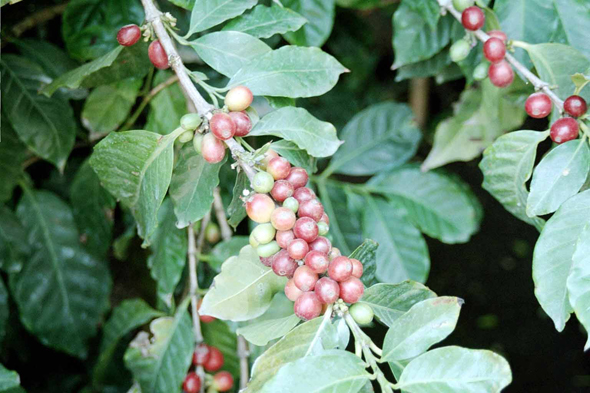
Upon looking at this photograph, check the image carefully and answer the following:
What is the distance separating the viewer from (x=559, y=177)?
695mm

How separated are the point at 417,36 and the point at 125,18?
0.57 meters

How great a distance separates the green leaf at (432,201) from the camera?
1272mm

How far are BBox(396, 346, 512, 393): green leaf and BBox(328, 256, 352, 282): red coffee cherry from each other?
11 cm

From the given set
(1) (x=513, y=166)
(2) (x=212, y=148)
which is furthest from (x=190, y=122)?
(1) (x=513, y=166)

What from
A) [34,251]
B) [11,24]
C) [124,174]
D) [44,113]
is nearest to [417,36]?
[124,174]

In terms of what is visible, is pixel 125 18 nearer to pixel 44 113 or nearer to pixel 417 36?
pixel 44 113

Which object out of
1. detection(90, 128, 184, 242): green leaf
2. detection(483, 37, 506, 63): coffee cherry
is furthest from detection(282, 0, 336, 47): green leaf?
detection(90, 128, 184, 242): green leaf

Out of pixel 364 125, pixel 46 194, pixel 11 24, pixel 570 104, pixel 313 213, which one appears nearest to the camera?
pixel 313 213

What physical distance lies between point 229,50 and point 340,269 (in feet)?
1.24

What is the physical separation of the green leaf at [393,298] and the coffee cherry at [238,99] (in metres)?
0.27

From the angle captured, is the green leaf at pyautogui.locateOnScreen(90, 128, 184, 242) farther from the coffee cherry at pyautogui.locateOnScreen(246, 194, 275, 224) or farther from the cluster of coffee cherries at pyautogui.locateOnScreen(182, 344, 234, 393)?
the cluster of coffee cherries at pyautogui.locateOnScreen(182, 344, 234, 393)

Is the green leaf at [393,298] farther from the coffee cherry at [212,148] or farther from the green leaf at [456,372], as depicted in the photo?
the coffee cherry at [212,148]

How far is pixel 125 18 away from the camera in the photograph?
1.09m

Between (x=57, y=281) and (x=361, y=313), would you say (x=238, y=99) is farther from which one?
(x=57, y=281)
